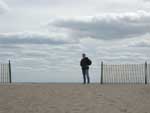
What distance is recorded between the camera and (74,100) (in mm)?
19625

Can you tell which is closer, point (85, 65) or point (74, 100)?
point (74, 100)

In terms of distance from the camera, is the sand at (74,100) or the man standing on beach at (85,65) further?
the man standing on beach at (85,65)

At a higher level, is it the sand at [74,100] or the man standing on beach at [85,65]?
the man standing on beach at [85,65]

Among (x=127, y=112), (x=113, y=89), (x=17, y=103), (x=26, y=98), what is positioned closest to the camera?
(x=127, y=112)

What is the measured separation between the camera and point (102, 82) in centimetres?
3012

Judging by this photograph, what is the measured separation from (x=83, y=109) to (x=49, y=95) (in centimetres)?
392

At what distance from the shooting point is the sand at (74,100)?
698 inches

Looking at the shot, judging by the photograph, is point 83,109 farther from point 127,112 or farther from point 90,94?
point 90,94

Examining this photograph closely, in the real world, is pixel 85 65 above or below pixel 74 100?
above

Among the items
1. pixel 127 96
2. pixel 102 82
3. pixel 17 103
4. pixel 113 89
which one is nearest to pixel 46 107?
pixel 17 103

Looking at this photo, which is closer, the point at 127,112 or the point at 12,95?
the point at 127,112

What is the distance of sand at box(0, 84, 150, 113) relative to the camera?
58.2 ft

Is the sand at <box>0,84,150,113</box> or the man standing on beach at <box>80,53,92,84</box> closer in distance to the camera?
the sand at <box>0,84,150,113</box>

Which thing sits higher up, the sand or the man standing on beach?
the man standing on beach
